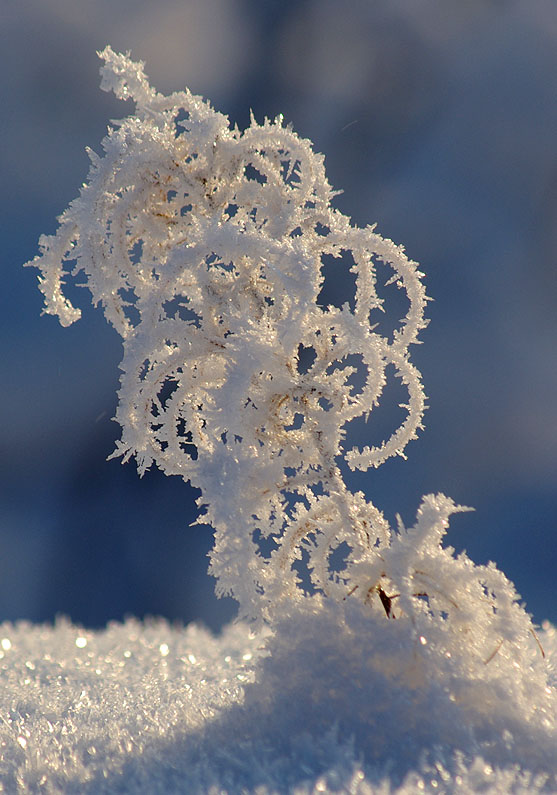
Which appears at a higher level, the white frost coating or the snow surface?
the white frost coating

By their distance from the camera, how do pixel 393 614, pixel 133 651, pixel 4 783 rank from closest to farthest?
pixel 4 783 → pixel 393 614 → pixel 133 651

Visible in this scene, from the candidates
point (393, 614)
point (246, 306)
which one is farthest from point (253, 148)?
point (393, 614)

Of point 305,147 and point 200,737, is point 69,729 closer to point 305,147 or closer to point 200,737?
point 200,737

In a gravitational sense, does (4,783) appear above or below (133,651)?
below

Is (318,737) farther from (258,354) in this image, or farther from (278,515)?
(258,354)

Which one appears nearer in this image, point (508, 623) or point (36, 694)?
point (508, 623)

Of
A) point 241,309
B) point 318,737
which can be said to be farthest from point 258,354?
point 318,737

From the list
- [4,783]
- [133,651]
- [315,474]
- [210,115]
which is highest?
[210,115]
